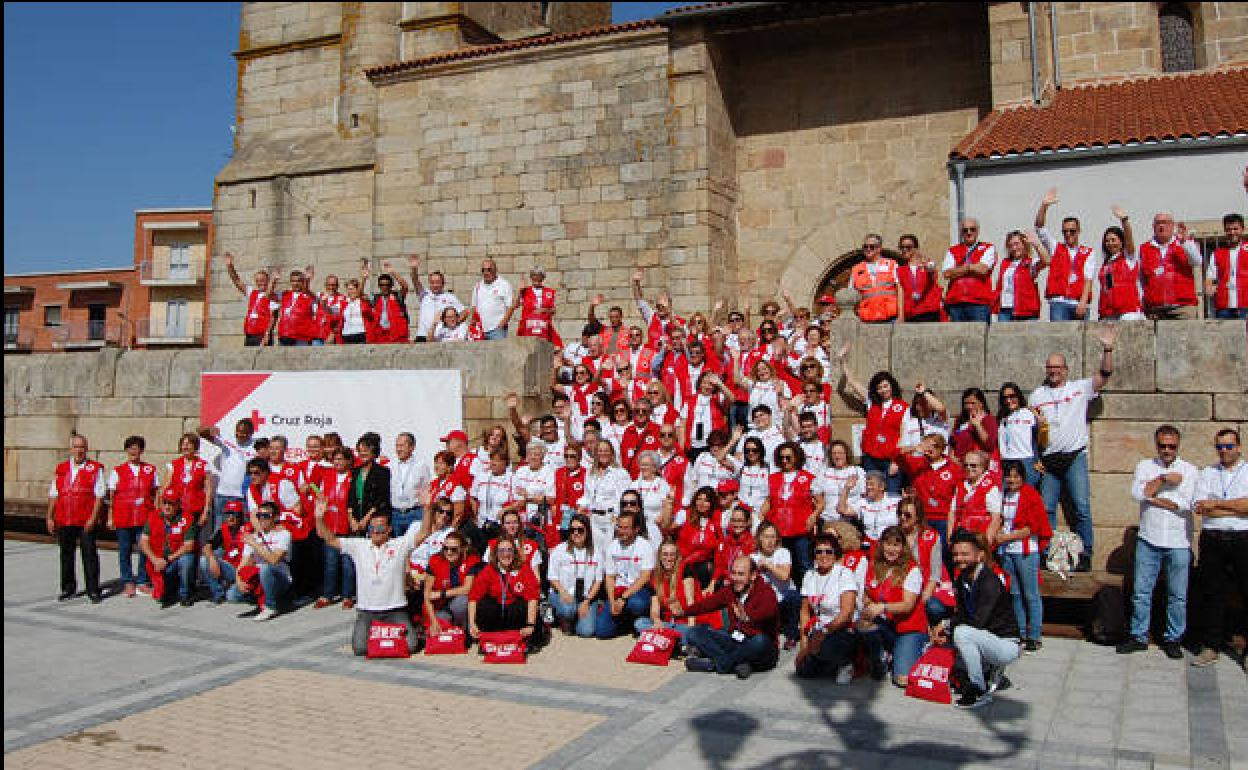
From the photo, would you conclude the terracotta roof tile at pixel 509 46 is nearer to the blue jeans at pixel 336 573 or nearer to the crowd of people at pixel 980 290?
the crowd of people at pixel 980 290

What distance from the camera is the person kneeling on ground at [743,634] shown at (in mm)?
6890

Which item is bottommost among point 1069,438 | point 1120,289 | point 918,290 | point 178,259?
point 1069,438

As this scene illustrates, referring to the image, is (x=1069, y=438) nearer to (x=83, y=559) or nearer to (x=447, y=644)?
(x=447, y=644)

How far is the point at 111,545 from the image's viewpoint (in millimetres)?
12875

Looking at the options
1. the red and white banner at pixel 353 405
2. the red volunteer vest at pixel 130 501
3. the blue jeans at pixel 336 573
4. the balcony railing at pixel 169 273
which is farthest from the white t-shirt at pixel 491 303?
the balcony railing at pixel 169 273

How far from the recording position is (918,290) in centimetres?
952

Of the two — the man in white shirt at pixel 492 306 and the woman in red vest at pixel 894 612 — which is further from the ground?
the man in white shirt at pixel 492 306

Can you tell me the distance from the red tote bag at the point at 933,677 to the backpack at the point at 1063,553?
1.85m

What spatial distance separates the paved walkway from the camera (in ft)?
17.6

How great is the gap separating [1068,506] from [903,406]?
1.61 meters

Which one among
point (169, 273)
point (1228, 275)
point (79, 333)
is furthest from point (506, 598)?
point (79, 333)

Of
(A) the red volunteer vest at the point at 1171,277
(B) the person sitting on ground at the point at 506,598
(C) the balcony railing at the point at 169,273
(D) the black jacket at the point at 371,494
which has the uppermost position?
(C) the balcony railing at the point at 169,273

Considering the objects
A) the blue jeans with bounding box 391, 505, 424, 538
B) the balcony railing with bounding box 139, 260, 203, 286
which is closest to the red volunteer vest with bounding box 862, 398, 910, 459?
the blue jeans with bounding box 391, 505, 424, 538

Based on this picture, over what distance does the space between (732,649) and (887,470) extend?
2.46 meters
